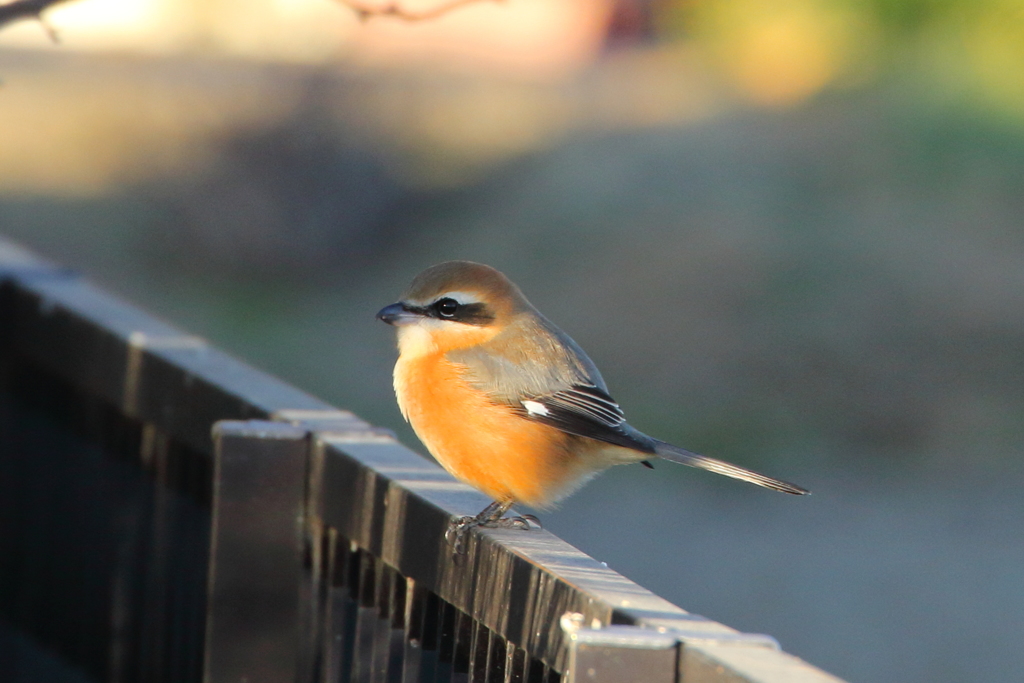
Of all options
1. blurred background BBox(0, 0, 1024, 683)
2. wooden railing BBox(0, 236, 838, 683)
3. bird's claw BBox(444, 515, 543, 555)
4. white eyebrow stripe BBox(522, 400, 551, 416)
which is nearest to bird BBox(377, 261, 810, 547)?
white eyebrow stripe BBox(522, 400, 551, 416)

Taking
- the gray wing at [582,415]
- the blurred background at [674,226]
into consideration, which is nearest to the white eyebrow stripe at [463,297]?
the gray wing at [582,415]

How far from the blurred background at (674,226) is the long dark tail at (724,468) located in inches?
135

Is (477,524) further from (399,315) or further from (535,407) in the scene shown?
(399,315)

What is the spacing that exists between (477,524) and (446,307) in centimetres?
99

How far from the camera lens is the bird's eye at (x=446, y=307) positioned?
3.23 meters

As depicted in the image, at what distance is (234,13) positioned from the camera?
1549 centimetres

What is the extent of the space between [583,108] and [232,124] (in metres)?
3.84

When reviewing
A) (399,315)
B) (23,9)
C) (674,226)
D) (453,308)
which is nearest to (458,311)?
(453,308)

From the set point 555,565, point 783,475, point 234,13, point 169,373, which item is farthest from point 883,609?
point 234,13

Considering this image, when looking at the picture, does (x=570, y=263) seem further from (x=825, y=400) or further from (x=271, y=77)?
(x=271, y=77)

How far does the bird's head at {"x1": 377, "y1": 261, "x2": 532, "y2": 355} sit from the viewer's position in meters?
3.20

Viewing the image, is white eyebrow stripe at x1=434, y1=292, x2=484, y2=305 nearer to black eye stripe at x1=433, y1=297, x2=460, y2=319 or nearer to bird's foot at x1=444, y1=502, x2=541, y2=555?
black eye stripe at x1=433, y1=297, x2=460, y2=319

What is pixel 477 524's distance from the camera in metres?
2.35

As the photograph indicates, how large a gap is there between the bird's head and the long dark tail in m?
0.52
